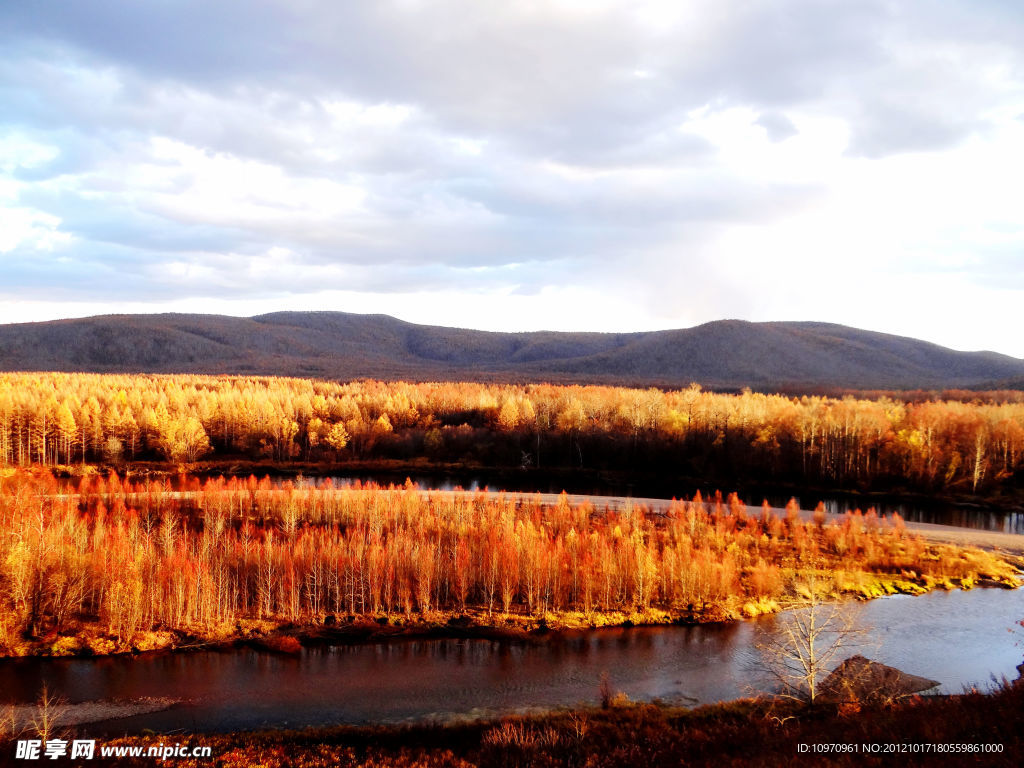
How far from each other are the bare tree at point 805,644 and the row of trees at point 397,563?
3776 millimetres

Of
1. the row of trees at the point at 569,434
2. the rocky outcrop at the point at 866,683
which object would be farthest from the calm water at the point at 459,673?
the row of trees at the point at 569,434

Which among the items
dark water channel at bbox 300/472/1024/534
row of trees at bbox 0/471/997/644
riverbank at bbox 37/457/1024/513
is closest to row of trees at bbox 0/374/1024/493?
riverbank at bbox 37/457/1024/513

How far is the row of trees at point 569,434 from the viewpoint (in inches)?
2739

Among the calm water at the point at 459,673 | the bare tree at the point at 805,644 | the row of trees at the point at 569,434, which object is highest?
the row of trees at the point at 569,434

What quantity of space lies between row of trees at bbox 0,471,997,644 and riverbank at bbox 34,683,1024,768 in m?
10.9

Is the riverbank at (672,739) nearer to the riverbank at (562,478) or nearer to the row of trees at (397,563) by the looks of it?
the row of trees at (397,563)

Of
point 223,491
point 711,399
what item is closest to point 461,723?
point 223,491

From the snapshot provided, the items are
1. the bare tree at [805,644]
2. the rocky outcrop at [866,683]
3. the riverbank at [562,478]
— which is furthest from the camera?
the riverbank at [562,478]

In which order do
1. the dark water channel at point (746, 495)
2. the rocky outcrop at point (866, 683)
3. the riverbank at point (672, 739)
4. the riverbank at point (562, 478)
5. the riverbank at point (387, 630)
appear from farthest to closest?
the riverbank at point (562, 478), the dark water channel at point (746, 495), the riverbank at point (387, 630), the rocky outcrop at point (866, 683), the riverbank at point (672, 739)

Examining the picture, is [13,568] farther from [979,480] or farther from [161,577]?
[979,480]

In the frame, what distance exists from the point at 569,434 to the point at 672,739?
6836 cm

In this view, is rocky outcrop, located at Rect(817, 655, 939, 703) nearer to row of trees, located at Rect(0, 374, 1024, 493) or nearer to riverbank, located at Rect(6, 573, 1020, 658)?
riverbank, located at Rect(6, 573, 1020, 658)

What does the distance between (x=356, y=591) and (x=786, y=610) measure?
21.7 meters

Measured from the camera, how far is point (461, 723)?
2297cm
